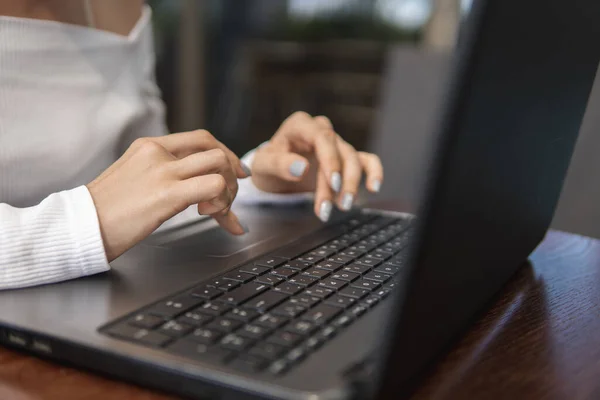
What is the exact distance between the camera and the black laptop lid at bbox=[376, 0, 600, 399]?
297 millimetres

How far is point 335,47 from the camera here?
11.5 ft

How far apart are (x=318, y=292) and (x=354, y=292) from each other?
0.03 m

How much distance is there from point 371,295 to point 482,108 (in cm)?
19

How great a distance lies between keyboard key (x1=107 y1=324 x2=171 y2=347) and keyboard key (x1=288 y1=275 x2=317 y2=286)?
0.13 m

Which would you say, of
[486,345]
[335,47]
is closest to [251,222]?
[486,345]

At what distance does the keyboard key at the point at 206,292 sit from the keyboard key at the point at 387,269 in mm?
148

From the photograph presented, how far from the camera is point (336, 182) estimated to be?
0.71 meters

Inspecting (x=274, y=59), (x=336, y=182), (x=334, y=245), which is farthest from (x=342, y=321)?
(x=274, y=59)

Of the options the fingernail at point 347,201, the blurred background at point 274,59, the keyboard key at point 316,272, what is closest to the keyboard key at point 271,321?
the keyboard key at point 316,272

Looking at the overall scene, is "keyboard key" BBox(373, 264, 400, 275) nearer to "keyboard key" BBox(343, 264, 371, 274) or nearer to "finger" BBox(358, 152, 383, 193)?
"keyboard key" BBox(343, 264, 371, 274)

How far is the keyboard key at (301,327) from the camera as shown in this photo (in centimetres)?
38

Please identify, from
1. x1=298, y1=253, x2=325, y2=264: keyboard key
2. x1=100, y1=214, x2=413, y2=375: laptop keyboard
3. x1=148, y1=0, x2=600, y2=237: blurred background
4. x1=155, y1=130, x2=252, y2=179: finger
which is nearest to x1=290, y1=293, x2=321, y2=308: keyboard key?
x1=100, y1=214, x2=413, y2=375: laptop keyboard

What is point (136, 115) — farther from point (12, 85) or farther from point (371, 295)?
point (371, 295)

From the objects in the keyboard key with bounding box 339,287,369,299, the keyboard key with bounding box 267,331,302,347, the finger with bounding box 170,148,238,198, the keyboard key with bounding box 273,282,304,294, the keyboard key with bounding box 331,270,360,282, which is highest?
the finger with bounding box 170,148,238,198
